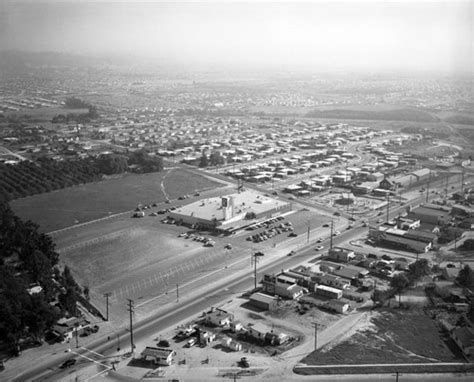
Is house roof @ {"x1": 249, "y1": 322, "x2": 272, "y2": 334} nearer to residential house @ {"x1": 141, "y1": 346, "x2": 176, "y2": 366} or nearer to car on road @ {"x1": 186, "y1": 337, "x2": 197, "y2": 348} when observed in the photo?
car on road @ {"x1": 186, "y1": 337, "x2": 197, "y2": 348}

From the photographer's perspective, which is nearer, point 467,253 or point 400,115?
point 467,253

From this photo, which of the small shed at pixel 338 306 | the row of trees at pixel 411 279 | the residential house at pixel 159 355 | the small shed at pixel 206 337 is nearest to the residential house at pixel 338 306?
the small shed at pixel 338 306

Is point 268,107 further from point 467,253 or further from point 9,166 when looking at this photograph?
point 467,253

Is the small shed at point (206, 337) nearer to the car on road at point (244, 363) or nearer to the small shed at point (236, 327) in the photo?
the small shed at point (236, 327)

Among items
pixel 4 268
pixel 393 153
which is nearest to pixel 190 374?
pixel 4 268

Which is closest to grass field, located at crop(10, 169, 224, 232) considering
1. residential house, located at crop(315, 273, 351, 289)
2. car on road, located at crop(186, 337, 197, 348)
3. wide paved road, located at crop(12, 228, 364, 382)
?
wide paved road, located at crop(12, 228, 364, 382)
